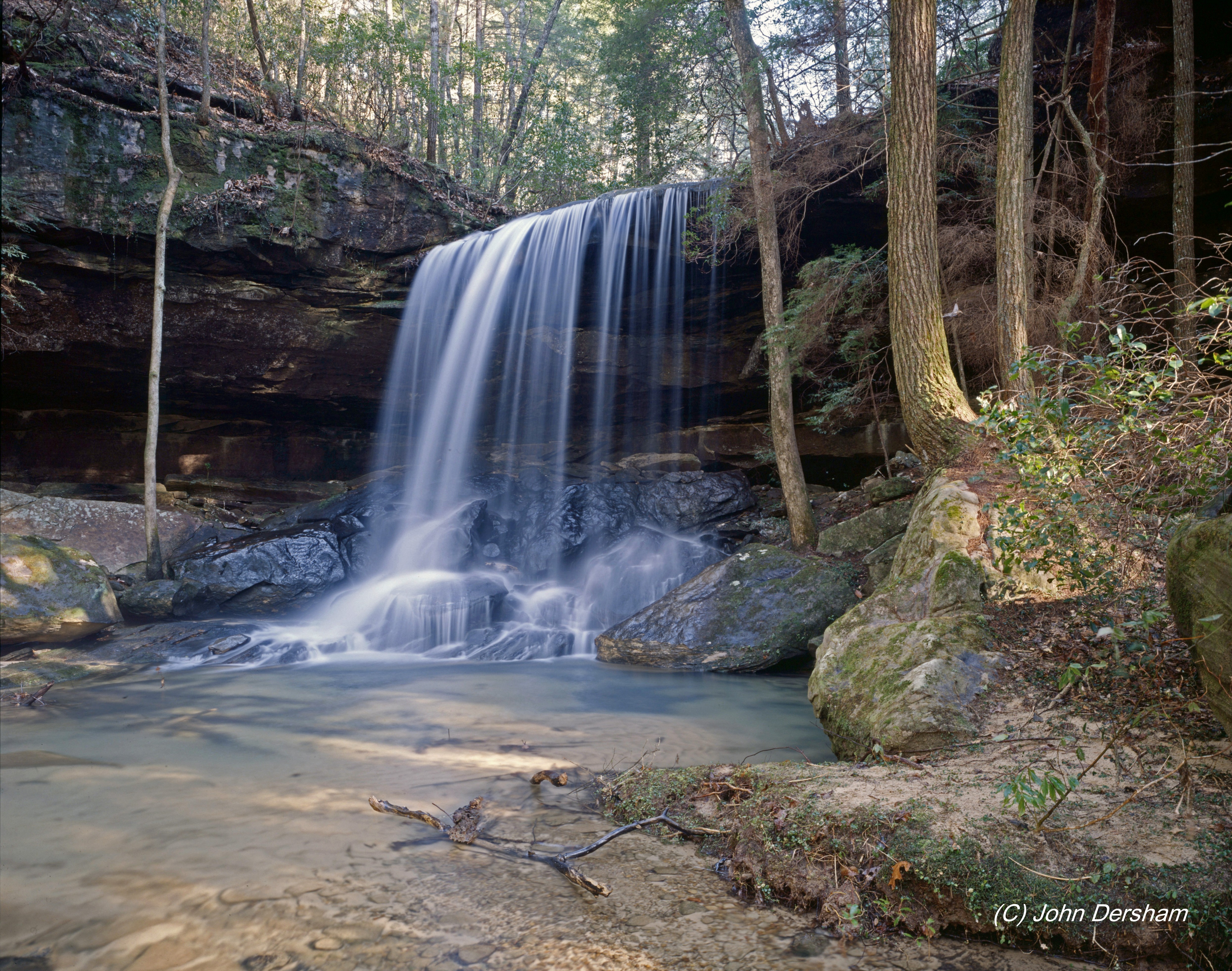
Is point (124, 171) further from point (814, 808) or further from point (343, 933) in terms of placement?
point (814, 808)

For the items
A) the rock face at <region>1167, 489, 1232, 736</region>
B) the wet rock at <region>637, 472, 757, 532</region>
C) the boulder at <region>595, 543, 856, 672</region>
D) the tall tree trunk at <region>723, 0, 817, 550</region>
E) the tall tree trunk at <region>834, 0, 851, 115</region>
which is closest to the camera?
the rock face at <region>1167, 489, 1232, 736</region>

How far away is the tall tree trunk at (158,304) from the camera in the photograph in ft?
31.7

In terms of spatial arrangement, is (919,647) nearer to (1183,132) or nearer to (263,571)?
(1183,132)

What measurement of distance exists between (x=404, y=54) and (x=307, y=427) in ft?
30.5

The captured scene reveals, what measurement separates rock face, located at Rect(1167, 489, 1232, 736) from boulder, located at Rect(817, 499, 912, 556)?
556cm

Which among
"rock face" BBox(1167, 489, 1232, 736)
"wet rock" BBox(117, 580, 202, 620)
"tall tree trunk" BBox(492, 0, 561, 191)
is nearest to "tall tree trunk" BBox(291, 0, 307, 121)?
"tall tree trunk" BBox(492, 0, 561, 191)

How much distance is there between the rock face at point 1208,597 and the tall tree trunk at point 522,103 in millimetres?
17187

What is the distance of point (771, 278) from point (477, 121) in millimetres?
13852

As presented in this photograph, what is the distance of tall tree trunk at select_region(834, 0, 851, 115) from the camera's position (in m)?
Answer: 9.52

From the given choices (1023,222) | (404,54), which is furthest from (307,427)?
(1023,222)

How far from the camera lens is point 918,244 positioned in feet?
20.8

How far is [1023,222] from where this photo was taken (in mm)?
6586

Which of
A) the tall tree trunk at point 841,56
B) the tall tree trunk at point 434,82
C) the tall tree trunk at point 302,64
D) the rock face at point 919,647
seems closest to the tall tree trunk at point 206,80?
the tall tree trunk at point 302,64

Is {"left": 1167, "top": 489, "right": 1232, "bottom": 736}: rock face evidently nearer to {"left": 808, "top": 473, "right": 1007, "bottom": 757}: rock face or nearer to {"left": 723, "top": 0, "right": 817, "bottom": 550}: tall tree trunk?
{"left": 808, "top": 473, "right": 1007, "bottom": 757}: rock face
